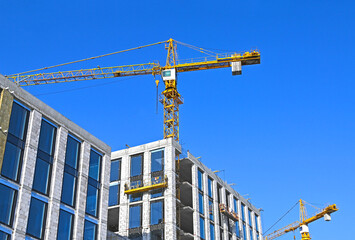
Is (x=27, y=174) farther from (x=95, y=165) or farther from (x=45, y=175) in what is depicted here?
(x=95, y=165)

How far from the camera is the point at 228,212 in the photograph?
82125 mm

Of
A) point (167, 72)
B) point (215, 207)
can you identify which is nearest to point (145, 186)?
point (215, 207)

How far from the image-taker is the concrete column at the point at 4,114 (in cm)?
4153

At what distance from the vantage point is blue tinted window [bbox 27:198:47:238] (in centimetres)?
4244

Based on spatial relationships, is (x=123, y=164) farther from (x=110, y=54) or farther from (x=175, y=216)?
(x=110, y=54)

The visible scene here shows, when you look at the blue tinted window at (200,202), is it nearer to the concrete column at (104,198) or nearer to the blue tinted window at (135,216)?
the blue tinted window at (135,216)

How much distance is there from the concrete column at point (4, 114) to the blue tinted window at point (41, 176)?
13.5ft

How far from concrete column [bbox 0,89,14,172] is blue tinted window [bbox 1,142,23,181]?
0.67m

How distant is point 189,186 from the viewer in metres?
73.9

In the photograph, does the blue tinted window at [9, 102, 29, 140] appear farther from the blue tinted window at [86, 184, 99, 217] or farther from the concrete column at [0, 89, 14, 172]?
the blue tinted window at [86, 184, 99, 217]

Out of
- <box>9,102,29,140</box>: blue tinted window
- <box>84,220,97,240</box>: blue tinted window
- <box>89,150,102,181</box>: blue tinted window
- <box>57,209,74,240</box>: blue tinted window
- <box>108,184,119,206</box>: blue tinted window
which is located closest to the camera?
<box>9,102,29,140</box>: blue tinted window

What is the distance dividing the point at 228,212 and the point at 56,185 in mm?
42093

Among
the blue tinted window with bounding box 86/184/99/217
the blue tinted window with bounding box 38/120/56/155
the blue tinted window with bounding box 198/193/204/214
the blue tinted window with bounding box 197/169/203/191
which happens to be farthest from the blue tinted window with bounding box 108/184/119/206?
the blue tinted window with bounding box 38/120/56/155

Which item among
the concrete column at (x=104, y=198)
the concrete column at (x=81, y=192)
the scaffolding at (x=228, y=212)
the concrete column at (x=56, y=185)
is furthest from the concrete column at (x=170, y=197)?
the concrete column at (x=56, y=185)
